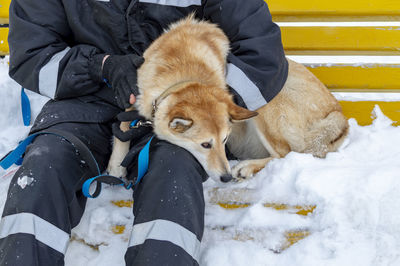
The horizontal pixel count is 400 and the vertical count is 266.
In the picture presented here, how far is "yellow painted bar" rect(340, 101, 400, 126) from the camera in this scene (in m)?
3.22

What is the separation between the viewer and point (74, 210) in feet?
6.66

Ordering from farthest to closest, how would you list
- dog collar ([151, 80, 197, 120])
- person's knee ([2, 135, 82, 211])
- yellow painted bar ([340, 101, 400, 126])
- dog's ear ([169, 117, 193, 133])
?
yellow painted bar ([340, 101, 400, 126])
dog collar ([151, 80, 197, 120])
dog's ear ([169, 117, 193, 133])
person's knee ([2, 135, 82, 211])

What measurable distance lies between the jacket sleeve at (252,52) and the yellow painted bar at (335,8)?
0.60 metres

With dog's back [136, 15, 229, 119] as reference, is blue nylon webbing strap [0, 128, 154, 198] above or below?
below

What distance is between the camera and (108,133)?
2500 millimetres

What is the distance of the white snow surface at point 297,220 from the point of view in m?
2.08

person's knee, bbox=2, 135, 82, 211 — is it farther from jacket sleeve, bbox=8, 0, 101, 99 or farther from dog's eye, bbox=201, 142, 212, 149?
dog's eye, bbox=201, 142, 212, 149

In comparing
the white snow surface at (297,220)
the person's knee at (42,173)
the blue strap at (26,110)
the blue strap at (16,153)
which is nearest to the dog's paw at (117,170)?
the white snow surface at (297,220)

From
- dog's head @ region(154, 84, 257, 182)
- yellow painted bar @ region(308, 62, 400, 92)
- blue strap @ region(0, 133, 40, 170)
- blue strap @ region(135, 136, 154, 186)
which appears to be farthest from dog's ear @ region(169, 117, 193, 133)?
yellow painted bar @ region(308, 62, 400, 92)

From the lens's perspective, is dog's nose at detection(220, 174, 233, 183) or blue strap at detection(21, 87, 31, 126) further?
blue strap at detection(21, 87, 31, 126)

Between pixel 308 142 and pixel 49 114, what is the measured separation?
170cm

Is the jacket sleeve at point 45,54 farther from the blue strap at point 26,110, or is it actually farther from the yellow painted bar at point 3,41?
the yellow painted bar at point 3,41

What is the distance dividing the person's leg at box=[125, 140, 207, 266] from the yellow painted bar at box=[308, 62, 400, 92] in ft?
5.82

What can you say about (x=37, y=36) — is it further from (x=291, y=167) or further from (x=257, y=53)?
(x=291, y=167)
